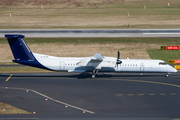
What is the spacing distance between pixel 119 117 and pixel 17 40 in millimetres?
21767

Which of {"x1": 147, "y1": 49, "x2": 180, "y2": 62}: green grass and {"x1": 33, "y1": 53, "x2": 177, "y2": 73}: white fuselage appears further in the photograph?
{"x1": 147, "y1": 49, "x2": 180, "y2": 62}: green grass

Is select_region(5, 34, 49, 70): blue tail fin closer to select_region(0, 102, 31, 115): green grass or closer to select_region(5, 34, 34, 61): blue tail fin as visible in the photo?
select_region(5, 34, 34, 61): blue tail fin

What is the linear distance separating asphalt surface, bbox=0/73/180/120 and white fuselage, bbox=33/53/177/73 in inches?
55.0

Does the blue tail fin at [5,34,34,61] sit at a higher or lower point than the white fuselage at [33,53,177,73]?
higher

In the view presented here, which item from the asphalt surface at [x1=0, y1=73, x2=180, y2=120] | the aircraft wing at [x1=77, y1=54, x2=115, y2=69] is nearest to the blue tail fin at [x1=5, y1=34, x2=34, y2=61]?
the asphalt surface at [x1=0, y1=73, x2=180, y2=120]

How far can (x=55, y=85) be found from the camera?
37438mm

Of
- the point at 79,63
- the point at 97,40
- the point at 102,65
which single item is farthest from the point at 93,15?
the point at 79,63

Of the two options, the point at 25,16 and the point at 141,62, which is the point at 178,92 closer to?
the point at 141,62

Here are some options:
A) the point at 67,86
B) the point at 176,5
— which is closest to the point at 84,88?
the point at 67,86

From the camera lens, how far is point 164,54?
56.8 metres

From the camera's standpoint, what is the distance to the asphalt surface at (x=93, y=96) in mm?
26328

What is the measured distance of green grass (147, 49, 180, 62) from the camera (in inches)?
2169

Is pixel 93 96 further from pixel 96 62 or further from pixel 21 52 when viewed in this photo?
pixel 21 52

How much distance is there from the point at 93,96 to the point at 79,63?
362 inches
